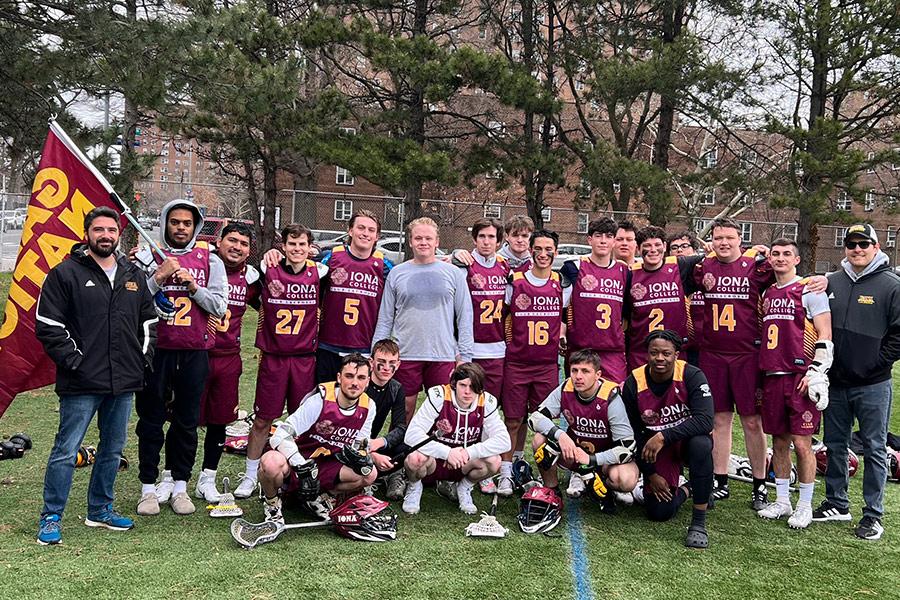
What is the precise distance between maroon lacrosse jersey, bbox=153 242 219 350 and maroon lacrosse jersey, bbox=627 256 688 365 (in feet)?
10.6

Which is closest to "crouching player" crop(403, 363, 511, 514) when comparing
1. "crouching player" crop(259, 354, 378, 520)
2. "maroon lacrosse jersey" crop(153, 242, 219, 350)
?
"crouching player" crop(259, 354, 378, 520)

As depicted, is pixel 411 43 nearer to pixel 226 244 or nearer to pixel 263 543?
pixel 226 244

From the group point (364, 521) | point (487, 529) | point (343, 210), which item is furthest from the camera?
point (343, 210)

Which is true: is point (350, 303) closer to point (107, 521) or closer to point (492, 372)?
point (492, 372)

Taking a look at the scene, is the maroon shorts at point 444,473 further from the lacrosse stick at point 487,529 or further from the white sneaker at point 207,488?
the white sneaker at point 207,488

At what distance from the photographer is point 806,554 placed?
4.69m

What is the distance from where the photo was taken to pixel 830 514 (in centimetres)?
531

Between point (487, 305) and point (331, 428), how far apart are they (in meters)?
1.58

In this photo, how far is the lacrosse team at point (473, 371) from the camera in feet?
15.5

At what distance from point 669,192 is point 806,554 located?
575 inches

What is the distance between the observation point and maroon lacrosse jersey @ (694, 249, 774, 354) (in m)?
5.70

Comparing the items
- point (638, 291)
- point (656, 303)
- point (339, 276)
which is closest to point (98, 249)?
point (339, 276)

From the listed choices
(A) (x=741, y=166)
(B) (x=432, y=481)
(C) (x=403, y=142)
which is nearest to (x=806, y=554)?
(B) (x=432, y=481)

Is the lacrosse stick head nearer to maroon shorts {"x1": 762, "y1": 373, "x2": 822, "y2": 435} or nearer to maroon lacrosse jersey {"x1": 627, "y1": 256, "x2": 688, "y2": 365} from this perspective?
maroon lacrosse jersey {"x1": 627, "y1": 256, "x2": 688, "y2": 365}
